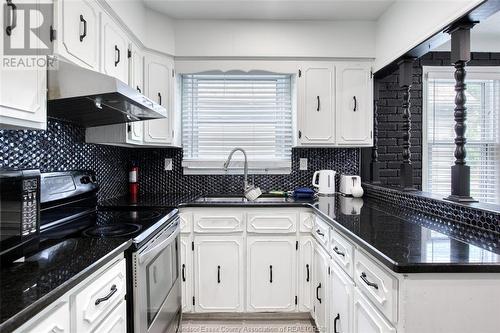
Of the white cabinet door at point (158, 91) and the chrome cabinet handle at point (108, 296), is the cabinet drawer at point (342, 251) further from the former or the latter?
the white cabinet door at point (158, 91)

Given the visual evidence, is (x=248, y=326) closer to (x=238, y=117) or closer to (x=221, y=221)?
(x=221, y=221)

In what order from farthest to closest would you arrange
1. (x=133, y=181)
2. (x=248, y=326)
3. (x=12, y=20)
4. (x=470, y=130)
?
(x=470, y=130), (x=133, y=181), (x=248, y=326), (x=12, y=20)

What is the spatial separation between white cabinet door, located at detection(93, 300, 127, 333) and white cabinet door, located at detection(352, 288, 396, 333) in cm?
103

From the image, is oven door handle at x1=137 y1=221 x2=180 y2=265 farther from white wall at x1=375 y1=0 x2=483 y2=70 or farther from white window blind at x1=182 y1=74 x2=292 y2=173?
white wall at x1=375 y1=0 x2=483 y2=70

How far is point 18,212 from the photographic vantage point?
103 centimetres

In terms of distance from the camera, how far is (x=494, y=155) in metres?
3.12

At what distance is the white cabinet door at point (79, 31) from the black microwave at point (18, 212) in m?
0.66

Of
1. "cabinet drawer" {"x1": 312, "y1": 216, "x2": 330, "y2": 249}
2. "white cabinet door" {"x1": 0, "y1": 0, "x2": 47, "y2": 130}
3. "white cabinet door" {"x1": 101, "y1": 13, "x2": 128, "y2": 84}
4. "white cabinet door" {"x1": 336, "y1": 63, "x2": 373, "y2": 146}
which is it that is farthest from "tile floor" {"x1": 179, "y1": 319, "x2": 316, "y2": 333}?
"white cabinet door" {"x1": 101, "y1": 13, "x2": 128, "y2": 84}

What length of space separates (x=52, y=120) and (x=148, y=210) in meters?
0.83

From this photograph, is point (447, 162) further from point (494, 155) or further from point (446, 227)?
point (446, 227)

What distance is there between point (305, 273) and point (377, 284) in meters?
1.26

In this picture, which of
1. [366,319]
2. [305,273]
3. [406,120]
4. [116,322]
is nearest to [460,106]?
[406,120]

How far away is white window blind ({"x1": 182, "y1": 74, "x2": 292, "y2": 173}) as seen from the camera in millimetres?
2904

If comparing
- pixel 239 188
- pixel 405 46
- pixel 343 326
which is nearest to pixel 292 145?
pixel 239 188
